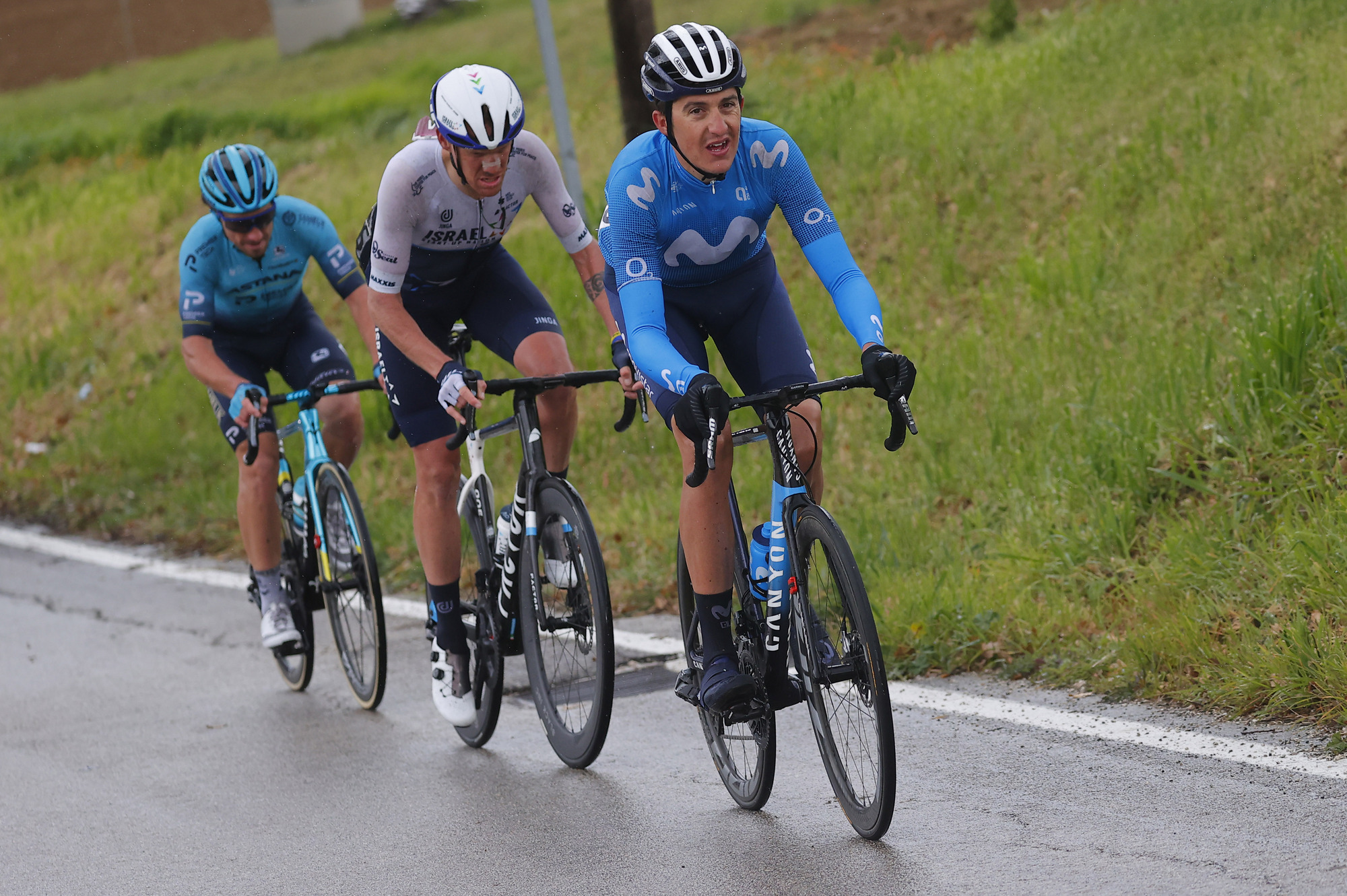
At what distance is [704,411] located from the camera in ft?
12.3

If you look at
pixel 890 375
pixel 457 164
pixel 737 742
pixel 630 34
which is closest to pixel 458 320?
pixel 457 164

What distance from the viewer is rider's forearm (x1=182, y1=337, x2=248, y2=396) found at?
6441 millimetres

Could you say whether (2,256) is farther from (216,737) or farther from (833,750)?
(833,750)

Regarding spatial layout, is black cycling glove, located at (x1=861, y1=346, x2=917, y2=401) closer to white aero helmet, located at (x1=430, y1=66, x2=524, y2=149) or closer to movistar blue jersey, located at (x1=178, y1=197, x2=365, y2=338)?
white aero helmet, located at (x1=430, y1=66, x2=524, y2=149)

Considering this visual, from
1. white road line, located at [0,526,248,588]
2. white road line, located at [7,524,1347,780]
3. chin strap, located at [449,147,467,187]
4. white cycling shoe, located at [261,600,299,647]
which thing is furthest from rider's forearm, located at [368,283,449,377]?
white road line, located at [0,526,248,588]

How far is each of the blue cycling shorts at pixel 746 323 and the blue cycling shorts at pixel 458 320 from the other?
101cm

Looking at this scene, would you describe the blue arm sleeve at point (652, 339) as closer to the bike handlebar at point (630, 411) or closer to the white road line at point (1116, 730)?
the bike handlebar at point (630, 411)

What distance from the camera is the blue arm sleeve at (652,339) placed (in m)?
3.99

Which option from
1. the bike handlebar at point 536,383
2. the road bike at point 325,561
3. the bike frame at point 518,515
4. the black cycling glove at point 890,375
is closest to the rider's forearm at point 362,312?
the road bike at point 325,561

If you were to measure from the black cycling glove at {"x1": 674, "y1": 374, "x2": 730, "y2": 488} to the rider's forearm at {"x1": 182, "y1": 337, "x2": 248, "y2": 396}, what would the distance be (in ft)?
10.5

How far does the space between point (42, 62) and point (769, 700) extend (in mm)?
43688

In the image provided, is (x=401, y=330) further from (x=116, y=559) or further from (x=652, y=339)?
(x=116, y=559)

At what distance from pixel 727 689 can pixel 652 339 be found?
1050 millimetres

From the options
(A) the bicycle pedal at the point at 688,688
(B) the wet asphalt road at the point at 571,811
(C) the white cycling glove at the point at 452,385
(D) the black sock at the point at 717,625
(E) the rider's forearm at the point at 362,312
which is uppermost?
(E) the rider's forearm at the point at 362,312
